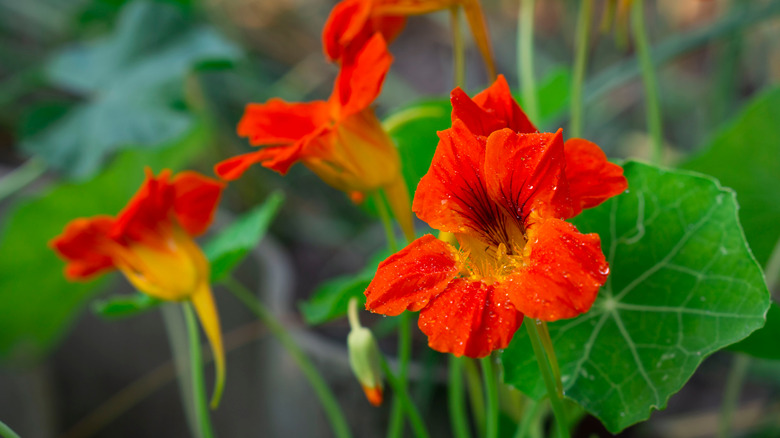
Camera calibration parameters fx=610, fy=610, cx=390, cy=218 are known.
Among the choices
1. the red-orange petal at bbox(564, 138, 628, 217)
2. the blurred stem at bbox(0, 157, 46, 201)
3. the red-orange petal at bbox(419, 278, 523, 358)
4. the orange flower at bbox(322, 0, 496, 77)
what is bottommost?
the blurred stem at bbox(0, 157, 46, 201)

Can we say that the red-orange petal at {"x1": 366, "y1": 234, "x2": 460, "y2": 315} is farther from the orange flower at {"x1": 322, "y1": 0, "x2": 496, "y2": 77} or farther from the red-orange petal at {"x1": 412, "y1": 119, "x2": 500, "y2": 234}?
the orange flower at {"x1": 322, "y1": 0, "x2": 496, "y2": 77}

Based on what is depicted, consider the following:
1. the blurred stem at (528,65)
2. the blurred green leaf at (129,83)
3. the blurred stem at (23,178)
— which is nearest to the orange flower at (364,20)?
the blurred stem at (528,65)

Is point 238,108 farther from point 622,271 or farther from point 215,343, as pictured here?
point 622,271

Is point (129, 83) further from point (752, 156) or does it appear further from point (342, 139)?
point (752, 156)

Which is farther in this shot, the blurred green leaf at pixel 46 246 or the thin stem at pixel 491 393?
the blurred green leaf at pixel 46 246

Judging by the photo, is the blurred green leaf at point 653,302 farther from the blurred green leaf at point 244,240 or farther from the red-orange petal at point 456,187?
the blurred green leaf at point 244,240

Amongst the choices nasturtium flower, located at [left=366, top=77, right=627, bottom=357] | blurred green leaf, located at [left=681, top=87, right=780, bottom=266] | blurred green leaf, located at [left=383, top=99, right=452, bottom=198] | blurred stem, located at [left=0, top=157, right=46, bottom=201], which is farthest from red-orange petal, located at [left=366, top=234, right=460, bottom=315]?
blurred stem, located at [left=0, top=157, right=46, bottom=201]

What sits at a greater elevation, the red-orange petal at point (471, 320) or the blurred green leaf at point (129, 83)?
the red-orange petal at point (471, 320)
